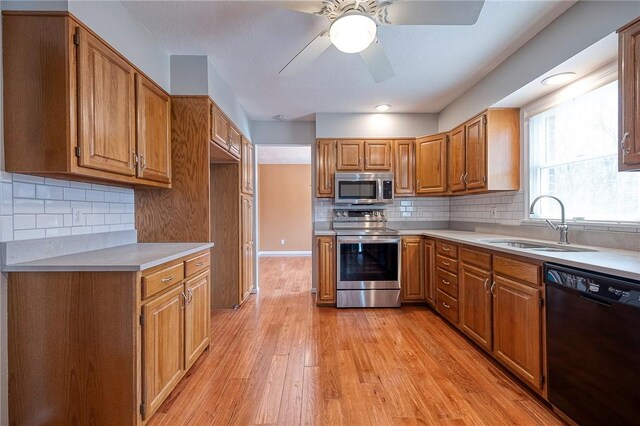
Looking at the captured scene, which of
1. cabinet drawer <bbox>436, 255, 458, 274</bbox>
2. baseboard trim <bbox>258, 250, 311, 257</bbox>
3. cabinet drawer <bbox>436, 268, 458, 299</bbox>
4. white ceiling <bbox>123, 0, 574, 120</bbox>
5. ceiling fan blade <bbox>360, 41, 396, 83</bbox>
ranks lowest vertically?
baseboard trim <bbox>258, 250, 311, 257</bbox>

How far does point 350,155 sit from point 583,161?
227cm

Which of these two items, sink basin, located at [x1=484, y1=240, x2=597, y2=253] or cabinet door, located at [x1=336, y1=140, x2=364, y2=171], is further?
cabinet door, located at [x1=336, y1=140, x2=364, y2=171]

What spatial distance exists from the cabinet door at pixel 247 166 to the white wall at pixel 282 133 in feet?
0.83

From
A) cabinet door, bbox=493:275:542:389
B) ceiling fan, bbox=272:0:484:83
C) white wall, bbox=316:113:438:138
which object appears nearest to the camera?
ceiling fan, bbox=272:0:484:83

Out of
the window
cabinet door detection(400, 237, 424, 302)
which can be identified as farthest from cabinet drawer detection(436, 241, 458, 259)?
the window

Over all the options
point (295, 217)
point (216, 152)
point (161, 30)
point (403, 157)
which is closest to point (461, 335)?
point (403, 157)

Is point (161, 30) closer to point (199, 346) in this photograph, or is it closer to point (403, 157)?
point (199, 346)

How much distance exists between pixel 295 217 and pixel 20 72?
6.23m

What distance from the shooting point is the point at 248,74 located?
2.76 m

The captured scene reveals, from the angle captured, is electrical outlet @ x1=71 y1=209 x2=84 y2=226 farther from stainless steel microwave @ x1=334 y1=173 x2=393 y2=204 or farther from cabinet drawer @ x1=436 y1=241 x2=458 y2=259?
cabinet drawer @ x1=436 y1=241 x2=458 y2=259

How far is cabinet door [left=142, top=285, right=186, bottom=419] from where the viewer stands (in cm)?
149

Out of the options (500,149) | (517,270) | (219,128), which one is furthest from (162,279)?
(500,149)

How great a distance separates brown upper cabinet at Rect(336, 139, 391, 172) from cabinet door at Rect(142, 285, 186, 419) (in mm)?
2540

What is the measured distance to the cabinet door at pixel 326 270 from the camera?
3455 mm
